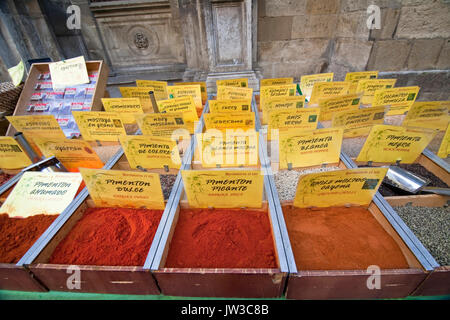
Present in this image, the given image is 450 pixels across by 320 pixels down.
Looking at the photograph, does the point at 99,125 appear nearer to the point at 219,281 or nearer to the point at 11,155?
the point at 11,155

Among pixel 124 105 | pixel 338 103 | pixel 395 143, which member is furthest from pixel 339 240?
pixel 124 105

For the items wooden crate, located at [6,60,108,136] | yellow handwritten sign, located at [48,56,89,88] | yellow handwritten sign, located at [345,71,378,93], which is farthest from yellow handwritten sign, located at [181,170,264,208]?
yellow handwritten sign, located at [345,71,378,93]

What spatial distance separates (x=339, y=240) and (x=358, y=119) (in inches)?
37.9

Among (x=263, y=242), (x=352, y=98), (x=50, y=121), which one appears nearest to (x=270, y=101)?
(x=352, y=98)

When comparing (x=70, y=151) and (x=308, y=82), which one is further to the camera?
(x=308, y=82)

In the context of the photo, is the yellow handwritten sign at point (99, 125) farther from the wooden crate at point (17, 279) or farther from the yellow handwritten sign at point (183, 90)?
the wooden crate at point (17, 279)

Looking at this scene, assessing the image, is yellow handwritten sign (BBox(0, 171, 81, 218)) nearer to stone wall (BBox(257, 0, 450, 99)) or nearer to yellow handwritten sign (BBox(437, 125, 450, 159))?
yellow handwritten sign (BBox(437, 125, 450, 159))

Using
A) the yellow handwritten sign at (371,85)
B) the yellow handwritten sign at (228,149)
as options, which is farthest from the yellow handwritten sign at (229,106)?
the yellow handwritten sign at (371,85)

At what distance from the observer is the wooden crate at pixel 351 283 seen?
0.62 meters

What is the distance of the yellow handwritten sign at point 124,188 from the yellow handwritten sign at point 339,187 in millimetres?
666

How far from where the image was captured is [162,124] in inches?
53.2

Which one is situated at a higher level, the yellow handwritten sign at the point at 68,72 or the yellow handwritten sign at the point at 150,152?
the yellow handwritten sign at the point at 68,72
